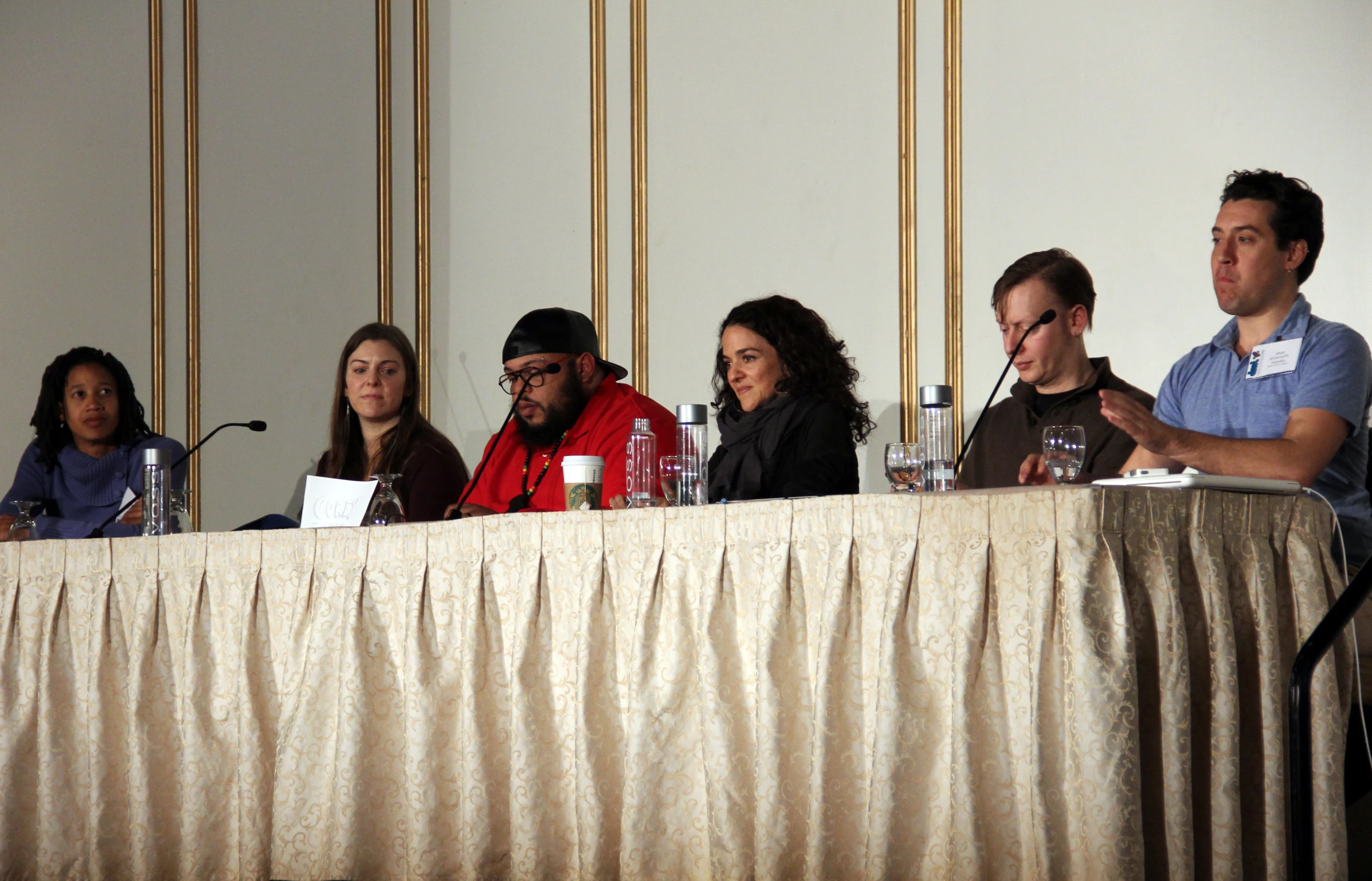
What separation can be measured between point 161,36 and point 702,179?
2.03 m

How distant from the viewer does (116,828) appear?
2.40 meters

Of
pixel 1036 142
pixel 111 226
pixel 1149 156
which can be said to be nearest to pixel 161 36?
pixel 111 226

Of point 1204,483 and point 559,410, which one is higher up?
point 559,410

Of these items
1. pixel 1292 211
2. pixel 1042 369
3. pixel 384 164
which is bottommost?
pixel 1042 369

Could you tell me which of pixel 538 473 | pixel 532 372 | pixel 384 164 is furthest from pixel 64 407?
pixel 532 372

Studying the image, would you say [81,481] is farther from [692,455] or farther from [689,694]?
[689,694]

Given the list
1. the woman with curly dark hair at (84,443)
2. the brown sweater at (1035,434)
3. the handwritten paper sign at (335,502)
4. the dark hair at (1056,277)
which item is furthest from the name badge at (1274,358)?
the woman with curly dark hair at (84,443)

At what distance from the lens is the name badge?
2301 mm

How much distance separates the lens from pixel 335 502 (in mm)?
2531

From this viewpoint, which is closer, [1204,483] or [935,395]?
[1204,483]

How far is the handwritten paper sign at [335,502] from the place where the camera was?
8.15 feet

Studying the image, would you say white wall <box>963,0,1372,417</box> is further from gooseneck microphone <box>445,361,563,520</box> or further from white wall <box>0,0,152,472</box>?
white wall <box>0,0,152,472</box>

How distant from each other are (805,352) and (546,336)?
27.2 inches

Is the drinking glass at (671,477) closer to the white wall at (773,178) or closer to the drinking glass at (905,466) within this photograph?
the drinking glass at (905,466)
